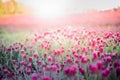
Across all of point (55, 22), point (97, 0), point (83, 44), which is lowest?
point (83, 44)

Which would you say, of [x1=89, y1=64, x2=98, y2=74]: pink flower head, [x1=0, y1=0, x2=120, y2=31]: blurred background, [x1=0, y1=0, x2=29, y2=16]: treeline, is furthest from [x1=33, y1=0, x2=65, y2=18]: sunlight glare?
[x1=89, y1=64, x2=98, y2=74]: pink flower head

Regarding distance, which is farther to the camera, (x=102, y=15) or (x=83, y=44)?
(x=102, y=15)

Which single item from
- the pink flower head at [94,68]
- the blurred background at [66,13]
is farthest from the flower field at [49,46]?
the pink flower head at [94,68]

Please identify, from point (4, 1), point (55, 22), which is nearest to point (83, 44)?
point (55, 22)

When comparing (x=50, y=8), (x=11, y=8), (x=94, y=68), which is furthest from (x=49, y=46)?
(x=94, y=68)

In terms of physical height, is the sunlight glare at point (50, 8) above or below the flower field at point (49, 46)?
above

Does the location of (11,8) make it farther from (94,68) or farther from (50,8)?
(94,68)

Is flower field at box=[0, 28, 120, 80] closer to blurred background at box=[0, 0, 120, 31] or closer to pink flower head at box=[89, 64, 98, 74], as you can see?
blurred background at box=[0, 0, 120, 31]

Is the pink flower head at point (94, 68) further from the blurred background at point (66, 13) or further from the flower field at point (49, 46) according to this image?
the blurred background at point (66, 13)

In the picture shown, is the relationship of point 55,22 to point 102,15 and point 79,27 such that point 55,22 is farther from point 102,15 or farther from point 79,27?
point 102,15
